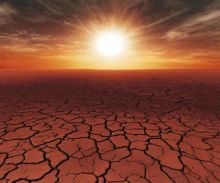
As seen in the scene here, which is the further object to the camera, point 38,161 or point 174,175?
point 38,161

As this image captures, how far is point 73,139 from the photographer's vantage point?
108 inches

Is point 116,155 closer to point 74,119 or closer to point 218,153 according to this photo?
point 218,153

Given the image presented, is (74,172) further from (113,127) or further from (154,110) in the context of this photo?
(154,110)

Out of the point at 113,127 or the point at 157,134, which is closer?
the point at 157,134

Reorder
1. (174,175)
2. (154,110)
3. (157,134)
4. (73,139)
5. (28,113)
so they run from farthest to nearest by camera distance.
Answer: (154,110)
(28,113)
(157,134)
(73,139)
(174,175)

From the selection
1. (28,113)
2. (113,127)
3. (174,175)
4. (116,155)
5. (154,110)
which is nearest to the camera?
(174,175)

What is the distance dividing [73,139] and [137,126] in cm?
116

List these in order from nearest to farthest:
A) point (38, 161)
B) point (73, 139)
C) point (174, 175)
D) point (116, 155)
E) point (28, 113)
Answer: point (174, 175)
point (38, 161)
point (116, 155)
point (73, 139)
point (28, 113)

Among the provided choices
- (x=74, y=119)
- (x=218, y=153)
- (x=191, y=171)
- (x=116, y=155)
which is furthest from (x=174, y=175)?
(x=74, y=119)

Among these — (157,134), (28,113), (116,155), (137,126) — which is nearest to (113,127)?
(137,126)

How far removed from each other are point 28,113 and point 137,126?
2.42 metres

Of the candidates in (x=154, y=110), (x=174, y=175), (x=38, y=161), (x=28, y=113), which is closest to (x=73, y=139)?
(x=38, y=161)

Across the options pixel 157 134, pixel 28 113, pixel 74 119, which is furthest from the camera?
pixel 28 113

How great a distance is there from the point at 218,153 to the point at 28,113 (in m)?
3.62
